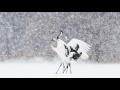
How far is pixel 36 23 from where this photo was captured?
5160 millimetres

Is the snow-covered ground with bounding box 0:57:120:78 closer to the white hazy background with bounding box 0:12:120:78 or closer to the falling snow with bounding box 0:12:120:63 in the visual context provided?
the white hazy background with bounding box 0:12:120:78

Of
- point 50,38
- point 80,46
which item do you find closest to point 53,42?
point 50,38

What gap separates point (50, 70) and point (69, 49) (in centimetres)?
37

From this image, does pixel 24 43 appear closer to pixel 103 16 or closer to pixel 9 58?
pixel 9 58

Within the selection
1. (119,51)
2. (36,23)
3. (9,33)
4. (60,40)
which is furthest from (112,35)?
(9,33)

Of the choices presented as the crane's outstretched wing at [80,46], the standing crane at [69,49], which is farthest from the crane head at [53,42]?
the crane's outstretched wing at [80,46]

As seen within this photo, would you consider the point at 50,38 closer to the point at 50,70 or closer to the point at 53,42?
the point at 53,42

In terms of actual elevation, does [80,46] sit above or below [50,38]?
below

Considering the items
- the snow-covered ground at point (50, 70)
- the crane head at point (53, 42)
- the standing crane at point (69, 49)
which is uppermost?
the crane head at point (53, 42)

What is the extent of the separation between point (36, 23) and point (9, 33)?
0.38 meters

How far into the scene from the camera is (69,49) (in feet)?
16.6

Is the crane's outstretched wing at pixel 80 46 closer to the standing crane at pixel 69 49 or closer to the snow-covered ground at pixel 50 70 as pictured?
the standing crane at pixel 69 49

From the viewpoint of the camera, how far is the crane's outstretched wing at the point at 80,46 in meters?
5.08

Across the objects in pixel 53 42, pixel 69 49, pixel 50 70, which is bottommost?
pixel 50 70
